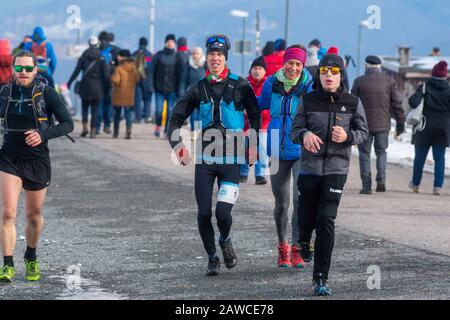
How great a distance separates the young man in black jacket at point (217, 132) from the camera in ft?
37.3

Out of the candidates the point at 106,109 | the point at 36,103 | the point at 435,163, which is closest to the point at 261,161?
the point at 435,163

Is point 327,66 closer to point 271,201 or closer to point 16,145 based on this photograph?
point 16,145

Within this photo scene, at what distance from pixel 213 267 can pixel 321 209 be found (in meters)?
1.30

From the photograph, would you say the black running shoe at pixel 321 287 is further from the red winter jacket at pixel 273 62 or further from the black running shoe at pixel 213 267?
the red winter jacket at pixel 273 62

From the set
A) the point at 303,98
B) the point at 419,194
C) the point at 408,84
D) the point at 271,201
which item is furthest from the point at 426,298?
the point at 408,84

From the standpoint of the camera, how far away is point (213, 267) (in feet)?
37.2

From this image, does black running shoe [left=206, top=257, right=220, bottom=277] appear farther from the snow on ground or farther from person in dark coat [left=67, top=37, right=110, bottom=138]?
person in dark coat [left=67, top=37, right=110, bottom=138]

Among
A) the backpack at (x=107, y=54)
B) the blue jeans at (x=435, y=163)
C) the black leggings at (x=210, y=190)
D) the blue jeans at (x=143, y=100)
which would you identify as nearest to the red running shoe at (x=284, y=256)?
the black leggings at (x=210, y=190)

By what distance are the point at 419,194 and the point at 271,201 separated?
96.2 inches

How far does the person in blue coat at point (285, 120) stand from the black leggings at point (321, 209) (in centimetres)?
Result: 85

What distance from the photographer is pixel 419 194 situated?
18.8 m

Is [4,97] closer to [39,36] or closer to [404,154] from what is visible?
[39,36]

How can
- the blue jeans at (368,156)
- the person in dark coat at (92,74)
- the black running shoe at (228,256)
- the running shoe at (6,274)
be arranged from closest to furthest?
1. the running shoe at (6,274)
2. the black running shoe at (228,256)
3. the blue jeans at (368,156)
4. the person in dark coat at (92,74)

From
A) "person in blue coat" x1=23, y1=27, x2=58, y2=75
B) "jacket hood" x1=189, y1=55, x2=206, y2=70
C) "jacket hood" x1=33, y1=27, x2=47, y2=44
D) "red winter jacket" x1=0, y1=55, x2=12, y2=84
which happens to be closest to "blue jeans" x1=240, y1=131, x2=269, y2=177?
"red winter jacket" x1=0, y1=55, x2=12, y2=84
